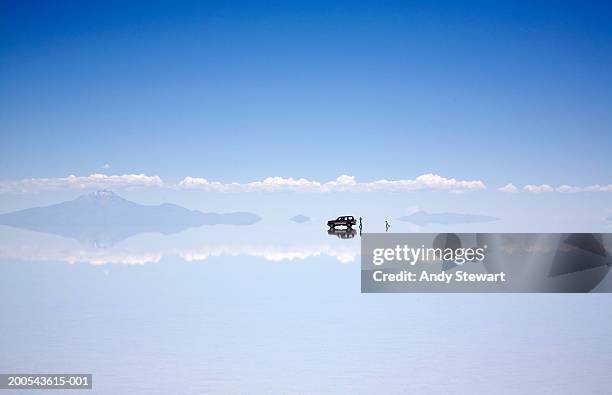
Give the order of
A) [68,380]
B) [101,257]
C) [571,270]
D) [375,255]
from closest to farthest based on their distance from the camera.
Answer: [68,380], [375,255], [571,270], [101,257]

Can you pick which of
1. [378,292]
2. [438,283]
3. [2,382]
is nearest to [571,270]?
[438,283]

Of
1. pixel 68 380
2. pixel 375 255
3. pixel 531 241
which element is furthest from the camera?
pixel 531 241

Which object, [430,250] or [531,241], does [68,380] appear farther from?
[531,241]

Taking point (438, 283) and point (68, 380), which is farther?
point (438, 283)
